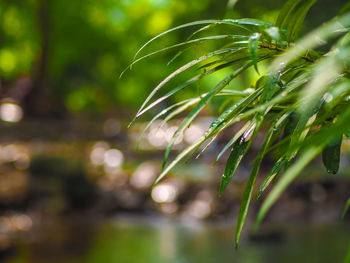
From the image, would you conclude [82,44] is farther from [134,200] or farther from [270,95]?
[270,95]

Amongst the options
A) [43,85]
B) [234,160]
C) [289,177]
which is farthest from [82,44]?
[289,177]

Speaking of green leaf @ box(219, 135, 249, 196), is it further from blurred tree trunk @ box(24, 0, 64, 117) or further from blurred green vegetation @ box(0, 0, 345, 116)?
blurred green vegetation @ box(0, 0, 345, 116)

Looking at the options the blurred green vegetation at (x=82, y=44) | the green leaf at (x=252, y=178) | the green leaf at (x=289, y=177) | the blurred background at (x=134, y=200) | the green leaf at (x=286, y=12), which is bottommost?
the green leaf at (x=289, y=177)

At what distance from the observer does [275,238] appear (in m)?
5.32

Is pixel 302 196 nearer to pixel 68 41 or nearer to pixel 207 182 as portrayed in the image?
pixel 207 182

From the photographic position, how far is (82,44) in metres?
20.9

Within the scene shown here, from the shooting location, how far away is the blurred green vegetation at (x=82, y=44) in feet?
63.7

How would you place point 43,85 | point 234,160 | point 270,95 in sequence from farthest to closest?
point 43,85 < point 234,160 < point 270,95

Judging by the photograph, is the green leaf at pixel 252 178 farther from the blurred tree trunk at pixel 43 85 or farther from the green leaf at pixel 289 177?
the blurred tree trunk at pixel 43 85

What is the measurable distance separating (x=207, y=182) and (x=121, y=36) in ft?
49.6

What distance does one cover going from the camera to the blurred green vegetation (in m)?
19.4

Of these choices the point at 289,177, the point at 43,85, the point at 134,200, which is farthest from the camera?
→ the point at 43,85

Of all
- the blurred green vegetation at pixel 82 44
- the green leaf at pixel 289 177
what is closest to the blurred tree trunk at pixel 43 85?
the blurred green vegetation at pixel 82 44

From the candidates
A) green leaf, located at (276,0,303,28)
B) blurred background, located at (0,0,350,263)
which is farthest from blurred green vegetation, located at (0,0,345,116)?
green leaf, located at (276,0,303,28)
